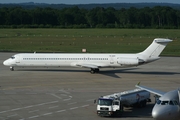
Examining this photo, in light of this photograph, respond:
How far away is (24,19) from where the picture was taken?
653 feet

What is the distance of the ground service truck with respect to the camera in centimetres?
3631

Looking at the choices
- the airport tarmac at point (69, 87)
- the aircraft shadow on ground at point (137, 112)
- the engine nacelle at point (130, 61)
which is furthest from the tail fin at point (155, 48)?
the aircraft shadow on ground at point (137, 112)

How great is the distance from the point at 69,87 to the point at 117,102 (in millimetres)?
15353

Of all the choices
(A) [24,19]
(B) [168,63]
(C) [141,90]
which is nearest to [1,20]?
(A) [24,19]

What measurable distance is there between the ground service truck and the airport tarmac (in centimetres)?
59

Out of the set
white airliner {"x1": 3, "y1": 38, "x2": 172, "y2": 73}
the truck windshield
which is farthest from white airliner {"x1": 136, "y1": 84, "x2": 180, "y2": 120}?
white airliner {"x1": 3, "y1": 38, "x2": 172, "y2": 73}

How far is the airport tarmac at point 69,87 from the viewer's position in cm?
3806

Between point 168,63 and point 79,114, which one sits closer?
point 79,114

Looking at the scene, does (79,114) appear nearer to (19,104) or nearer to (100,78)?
(19,104)

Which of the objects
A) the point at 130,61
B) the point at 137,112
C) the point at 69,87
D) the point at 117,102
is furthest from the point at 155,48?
the point at 117,102

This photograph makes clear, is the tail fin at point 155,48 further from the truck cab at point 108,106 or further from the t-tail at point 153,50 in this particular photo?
the truck cab at point 108,106

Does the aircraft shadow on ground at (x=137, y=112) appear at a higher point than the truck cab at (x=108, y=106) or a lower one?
lower

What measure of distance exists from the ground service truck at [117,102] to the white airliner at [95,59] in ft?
65.6

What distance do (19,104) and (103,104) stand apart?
904 cm
